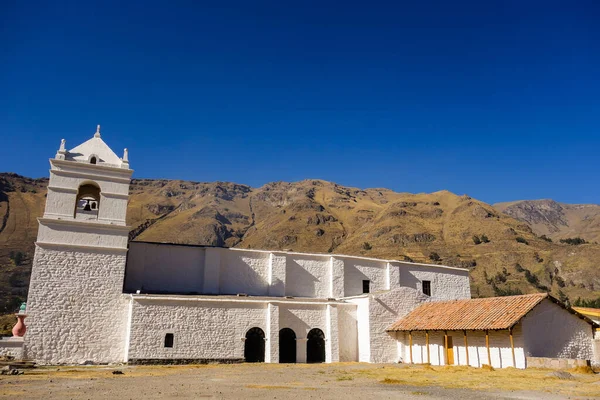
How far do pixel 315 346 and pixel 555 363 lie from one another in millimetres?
13160

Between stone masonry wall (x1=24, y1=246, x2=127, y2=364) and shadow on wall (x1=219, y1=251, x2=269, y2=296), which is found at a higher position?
shadow on wall (x1=219, y1=251, x2=269, y2=296)

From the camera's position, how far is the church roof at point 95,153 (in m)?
25.6

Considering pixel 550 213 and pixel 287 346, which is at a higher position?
pixel 550 213

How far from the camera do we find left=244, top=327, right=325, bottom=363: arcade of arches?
26589mm

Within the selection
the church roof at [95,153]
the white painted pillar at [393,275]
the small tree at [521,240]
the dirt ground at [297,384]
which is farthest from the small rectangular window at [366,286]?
the small tree at [521,240]

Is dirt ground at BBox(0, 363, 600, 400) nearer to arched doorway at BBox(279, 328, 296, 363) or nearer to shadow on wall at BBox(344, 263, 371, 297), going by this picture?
arched doorway at BBox(279, 328, 296, 363)

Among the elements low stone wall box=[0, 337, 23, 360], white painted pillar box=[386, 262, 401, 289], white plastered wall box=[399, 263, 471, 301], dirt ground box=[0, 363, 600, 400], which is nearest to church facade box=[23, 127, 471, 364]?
low stone wall box=[0, 337, 23, 360]

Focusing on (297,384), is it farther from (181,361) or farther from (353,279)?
(353,279)

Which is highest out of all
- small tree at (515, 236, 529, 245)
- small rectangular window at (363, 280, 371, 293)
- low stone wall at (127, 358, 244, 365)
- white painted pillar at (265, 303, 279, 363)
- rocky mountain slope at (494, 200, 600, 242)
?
rocky mountain slope at (494, 200, 600, 242)

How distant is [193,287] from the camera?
29469mm

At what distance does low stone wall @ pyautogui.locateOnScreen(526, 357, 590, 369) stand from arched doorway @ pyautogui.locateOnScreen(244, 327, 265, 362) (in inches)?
518

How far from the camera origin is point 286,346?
90.7 ft

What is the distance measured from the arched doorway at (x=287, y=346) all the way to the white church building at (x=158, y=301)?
6cm

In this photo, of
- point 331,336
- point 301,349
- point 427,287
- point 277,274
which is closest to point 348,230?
point 427,287
